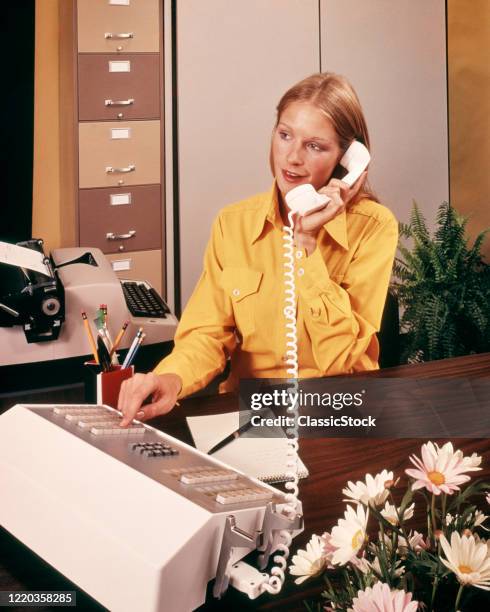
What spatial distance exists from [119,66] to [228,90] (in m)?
0.48

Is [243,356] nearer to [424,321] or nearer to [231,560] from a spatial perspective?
[231,560]

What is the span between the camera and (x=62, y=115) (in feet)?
11.9

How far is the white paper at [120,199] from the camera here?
11.3ft

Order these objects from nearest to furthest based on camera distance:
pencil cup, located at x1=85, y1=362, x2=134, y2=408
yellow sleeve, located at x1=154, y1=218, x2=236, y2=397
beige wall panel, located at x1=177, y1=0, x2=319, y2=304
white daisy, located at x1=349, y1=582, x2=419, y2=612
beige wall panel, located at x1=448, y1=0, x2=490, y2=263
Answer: white daisy, located at x1=349, y1=582, x2=419, y2=612 < pencil cup, located at x1=85, y1=362, x2=134, y2=408 < yellow sleeve, located at x1=154, y1=218, x2=236, y2=397 < beige wall panel, located at x1=177, y1=0, x2=319, y2=304 < beige wall panel, located at x1=448, y1=0, x2=490, y2=263

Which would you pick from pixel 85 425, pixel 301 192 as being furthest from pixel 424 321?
pixel 85 425

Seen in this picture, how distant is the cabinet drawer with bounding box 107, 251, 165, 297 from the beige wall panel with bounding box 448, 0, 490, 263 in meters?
1.60

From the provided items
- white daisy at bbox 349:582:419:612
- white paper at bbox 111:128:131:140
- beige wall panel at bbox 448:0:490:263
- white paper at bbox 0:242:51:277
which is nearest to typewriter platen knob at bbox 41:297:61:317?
white paper at bbox 0:242:51:277

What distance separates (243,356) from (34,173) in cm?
208

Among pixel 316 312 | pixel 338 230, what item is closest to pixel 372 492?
pixel 316 312

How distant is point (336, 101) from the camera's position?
1.91 m

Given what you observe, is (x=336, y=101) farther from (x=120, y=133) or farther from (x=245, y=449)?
(x=120, y=133)

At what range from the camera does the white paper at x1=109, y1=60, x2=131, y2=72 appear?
3.34 meters

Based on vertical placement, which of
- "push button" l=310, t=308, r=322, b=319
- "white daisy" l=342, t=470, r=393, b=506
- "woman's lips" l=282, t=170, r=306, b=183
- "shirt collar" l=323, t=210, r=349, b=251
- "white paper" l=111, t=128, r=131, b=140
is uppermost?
"white paper" l=111, t=128, r=131, b=140

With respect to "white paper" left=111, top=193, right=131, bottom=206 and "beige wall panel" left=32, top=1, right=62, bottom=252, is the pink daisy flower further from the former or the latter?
"beige wall panel" left=32, top=1, right=62, bottom=252
